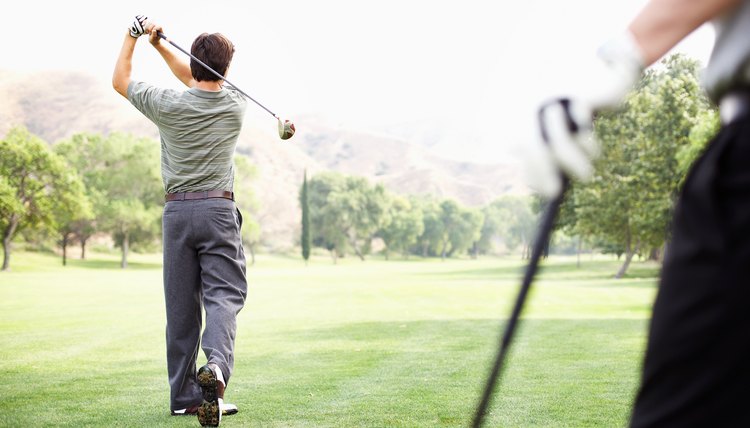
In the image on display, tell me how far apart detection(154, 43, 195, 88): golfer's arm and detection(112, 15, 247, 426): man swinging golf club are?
12cm

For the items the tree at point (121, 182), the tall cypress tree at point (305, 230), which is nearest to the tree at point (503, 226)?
the tall cypress tree at point (305, 230)

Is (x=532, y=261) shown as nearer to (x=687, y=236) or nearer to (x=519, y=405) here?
(x=687, y=236)

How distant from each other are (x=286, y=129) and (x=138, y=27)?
1.14 m

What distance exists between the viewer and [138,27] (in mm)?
5016

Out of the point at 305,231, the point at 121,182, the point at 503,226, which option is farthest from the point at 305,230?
the point at 503,226

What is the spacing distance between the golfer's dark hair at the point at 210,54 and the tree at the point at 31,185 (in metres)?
60.0

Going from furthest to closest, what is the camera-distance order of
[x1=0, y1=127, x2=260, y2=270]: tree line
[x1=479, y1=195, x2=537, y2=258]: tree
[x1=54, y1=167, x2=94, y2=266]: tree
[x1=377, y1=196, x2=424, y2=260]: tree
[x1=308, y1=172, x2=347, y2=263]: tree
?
[x1=479, y1=195, x2=537, y2=258]: tree < [x1=377, y1=196, x2=424, y2=260]: tree < [x1=308, y1=172, x2=347, y2=263]: tree < [x1=54, y1=167, x2=94, y2=266]: tree < [x1=0, y1=127, x2=260, y2=270]: tree line

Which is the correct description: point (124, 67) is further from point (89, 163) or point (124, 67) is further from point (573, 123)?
point (89, 163)

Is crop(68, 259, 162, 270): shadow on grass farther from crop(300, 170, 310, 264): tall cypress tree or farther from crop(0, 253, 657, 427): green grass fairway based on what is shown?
crop(0, 253, 657, 427): green grass fairway

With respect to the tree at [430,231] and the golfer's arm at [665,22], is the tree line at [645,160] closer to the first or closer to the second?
the golfer's arm at [665,22]

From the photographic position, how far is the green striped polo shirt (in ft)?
16.6

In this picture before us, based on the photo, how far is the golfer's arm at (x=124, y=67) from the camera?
506 cm

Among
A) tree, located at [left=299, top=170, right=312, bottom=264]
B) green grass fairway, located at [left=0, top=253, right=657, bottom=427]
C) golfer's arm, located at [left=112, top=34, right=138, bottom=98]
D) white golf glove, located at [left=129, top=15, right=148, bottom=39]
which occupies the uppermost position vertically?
tree, located at [left=299, top=170, right=312, bottom=264]

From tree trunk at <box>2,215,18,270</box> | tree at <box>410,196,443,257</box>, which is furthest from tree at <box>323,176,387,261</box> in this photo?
tree trunk at <box>2,215,18,270</box>
